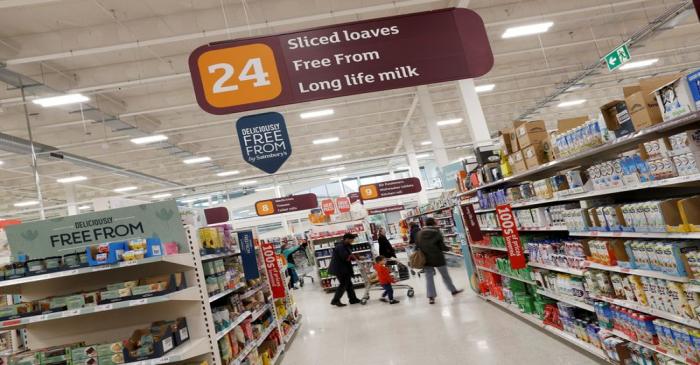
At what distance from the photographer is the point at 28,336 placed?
3.48 m

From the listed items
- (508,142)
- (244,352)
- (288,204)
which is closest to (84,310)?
(244,352)

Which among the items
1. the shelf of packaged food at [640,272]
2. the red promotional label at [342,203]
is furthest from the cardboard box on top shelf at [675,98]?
the red promotional label at [342,203]

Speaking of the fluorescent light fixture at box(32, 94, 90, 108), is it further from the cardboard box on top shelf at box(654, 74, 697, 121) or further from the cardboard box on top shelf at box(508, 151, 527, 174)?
the cardboard box on top shelf at box(654, 74, 697, 121)

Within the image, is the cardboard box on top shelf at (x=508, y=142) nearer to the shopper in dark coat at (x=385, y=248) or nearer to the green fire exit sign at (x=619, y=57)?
the green fire exit sign at (x=619, y=57)

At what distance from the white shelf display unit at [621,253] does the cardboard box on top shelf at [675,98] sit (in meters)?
0.08

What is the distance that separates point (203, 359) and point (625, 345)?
11.4ft

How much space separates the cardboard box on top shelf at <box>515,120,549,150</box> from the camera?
4.71 metres

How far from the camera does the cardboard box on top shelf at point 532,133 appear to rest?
471 centimetres

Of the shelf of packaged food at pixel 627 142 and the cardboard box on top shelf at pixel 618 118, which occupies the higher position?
the cardboard box on top shelf at pixel 618 118

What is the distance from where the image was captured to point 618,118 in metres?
3.27

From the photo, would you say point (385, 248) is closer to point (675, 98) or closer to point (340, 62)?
point (340, 62)

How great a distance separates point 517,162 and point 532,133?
0.48 metres

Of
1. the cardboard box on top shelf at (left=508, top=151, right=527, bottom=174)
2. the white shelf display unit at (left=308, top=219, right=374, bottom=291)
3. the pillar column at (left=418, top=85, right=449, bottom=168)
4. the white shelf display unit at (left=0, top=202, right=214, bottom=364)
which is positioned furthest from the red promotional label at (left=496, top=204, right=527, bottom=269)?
the pillar column at (left=418, top=85, right=449, bottom=168)

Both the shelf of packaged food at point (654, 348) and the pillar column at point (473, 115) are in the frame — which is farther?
the pillar column at point (473, 115)
